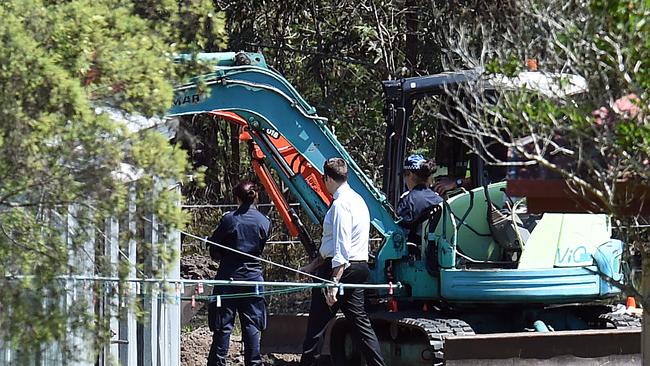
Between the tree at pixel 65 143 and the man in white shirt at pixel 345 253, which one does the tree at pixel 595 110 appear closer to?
the tree at pixel 65 143

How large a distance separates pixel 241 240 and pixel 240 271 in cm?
27

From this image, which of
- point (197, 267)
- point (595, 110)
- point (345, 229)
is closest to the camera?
point (595, 110)

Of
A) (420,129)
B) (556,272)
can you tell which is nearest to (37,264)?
(556,272)

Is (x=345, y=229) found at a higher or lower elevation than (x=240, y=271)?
higher

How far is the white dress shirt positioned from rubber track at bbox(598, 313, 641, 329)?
8.67 ft

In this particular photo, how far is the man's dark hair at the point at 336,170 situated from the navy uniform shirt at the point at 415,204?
0.89 m

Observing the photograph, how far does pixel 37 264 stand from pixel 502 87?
8.72 ft

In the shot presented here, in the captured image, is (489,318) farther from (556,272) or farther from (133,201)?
(133,201)

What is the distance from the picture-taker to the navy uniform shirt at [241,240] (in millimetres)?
11125

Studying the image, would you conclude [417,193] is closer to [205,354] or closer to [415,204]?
[415,204]

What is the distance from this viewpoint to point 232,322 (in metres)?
11.2

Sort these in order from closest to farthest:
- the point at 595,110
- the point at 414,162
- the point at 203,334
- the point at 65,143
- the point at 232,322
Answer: the point at 65,143 < the point at 595,110 < the point at 232,322 < the point at 414,162 < the point at 203,334

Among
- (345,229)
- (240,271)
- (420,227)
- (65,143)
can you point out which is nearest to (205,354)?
(240,271)

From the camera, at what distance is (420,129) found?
18.5m
